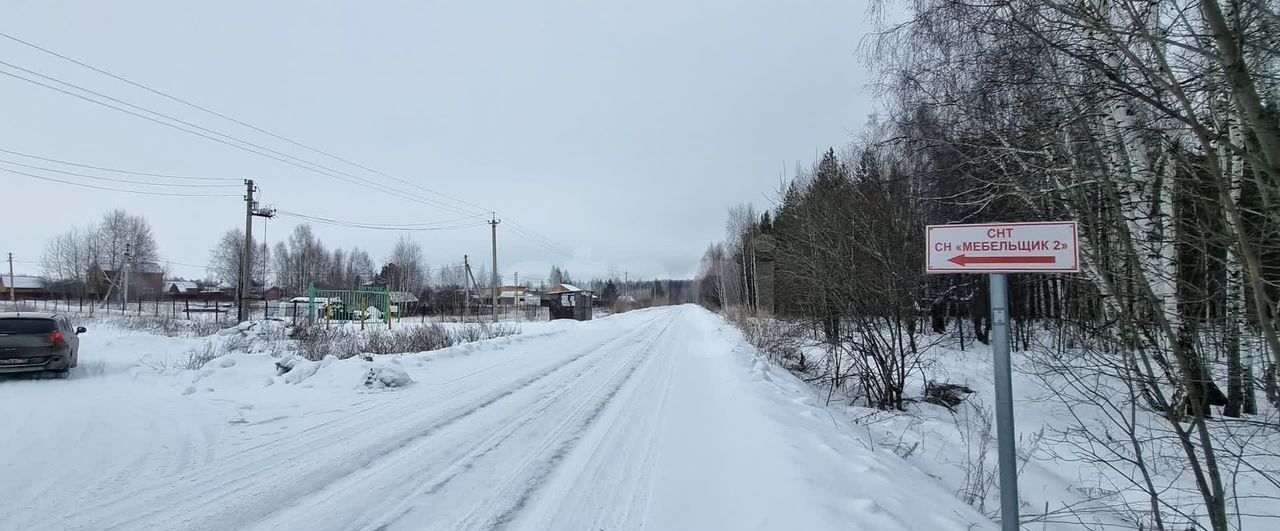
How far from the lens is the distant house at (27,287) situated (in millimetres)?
73688

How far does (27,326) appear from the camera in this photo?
11.6 meters

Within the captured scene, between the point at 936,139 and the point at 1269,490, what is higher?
the point at 936,139

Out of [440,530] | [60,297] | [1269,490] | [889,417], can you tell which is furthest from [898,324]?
[60,297]

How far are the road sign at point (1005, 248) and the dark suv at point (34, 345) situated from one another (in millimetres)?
16119

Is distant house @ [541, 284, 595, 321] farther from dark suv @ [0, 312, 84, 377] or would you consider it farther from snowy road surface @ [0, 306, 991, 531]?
snowy road surface @ [0, 306, 991, 531]

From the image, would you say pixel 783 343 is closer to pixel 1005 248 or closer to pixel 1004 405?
pixel 1004 405

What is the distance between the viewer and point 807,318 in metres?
11.1

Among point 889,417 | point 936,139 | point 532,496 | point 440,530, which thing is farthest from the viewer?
point 889,417

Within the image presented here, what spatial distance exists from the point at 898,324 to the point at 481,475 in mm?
6529

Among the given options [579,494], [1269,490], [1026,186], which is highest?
[1026,186]

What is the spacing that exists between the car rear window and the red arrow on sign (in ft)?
54.0

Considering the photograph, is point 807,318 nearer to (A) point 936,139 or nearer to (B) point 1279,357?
(A) point 936,139

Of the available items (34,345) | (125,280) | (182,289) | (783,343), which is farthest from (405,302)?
(182,289)

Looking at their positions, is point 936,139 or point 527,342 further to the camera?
point 527,342
